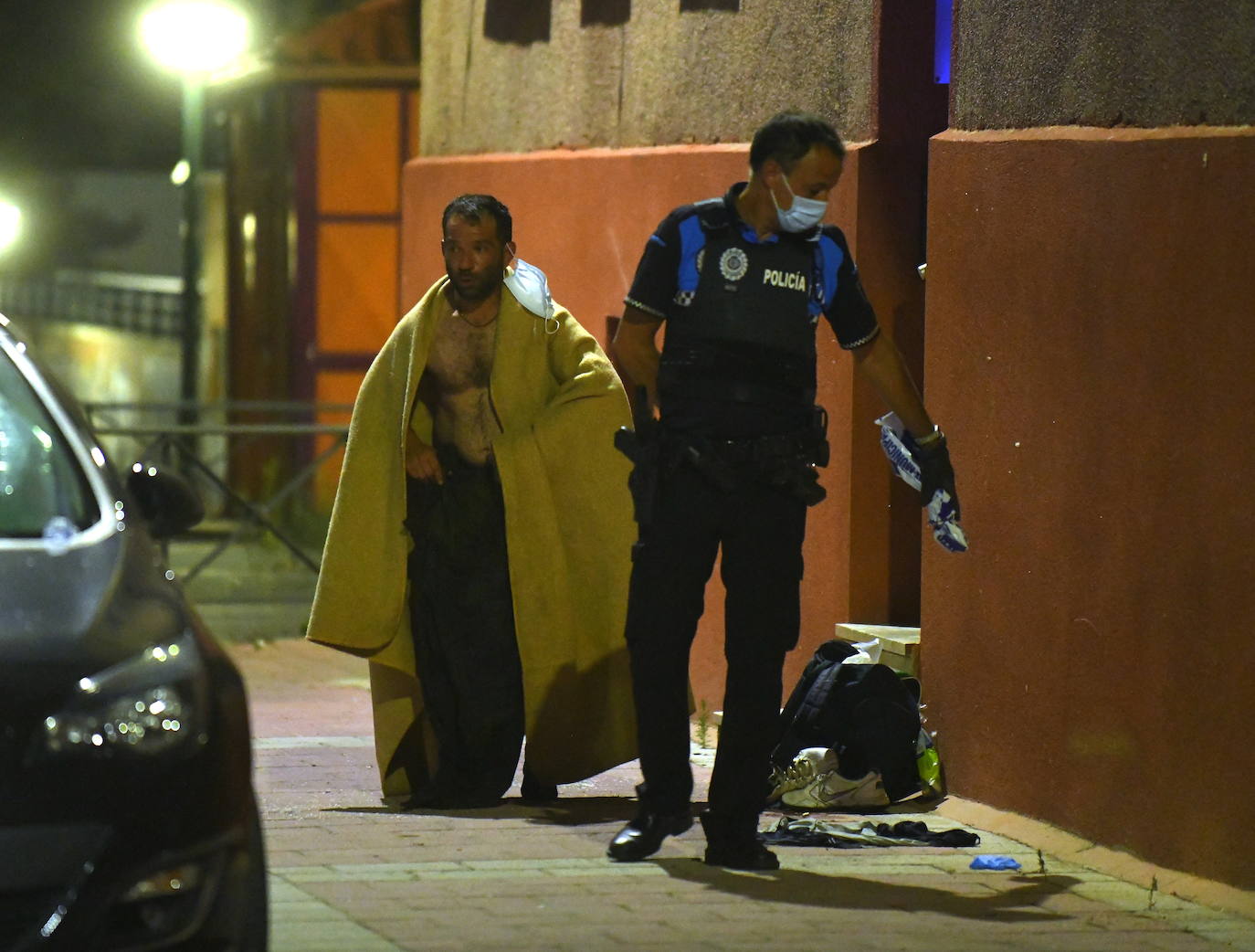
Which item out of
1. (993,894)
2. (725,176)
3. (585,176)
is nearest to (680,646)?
(993,894)

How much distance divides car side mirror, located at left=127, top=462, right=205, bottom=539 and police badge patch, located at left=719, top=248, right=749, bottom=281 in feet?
4.98

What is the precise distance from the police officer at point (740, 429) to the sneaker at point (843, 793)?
1.03 metres

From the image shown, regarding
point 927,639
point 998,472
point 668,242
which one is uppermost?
point 668,242

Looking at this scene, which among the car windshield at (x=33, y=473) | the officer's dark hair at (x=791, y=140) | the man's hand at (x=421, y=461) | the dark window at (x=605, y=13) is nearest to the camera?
the car windshield at (x=33, y=473)

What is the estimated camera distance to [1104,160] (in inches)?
274

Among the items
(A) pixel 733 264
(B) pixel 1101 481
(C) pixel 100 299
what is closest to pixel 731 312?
(A) pixel 733 264

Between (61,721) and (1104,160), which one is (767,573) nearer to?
(1104,160)

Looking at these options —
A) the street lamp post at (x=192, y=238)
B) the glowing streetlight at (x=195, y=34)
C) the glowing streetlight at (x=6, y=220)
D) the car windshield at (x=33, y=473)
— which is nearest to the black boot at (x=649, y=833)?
the car windshield at (x=33, y=473)

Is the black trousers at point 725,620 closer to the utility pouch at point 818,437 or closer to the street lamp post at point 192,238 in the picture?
the utility pouch at point 818,437

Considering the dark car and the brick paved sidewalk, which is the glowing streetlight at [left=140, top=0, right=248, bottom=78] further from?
the dark car

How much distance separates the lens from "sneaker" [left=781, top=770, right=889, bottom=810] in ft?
25.4

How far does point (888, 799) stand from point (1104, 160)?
2.06m

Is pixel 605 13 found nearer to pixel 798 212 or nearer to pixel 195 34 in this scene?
pixel 798 212

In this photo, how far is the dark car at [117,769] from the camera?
4.58 m
